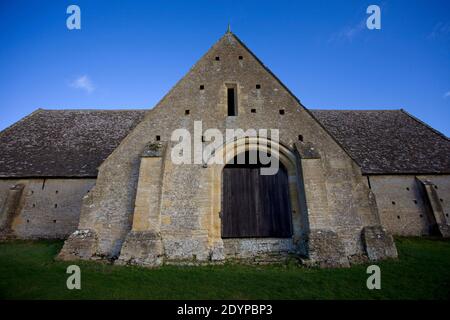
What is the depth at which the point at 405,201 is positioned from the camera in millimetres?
15352

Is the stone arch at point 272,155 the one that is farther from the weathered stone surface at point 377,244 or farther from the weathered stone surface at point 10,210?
the weathered stone surface at point 10,210

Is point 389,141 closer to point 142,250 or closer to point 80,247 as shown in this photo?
point 142,250

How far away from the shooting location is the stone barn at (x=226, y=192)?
930 cm

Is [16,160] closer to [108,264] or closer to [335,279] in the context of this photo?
[108,264]

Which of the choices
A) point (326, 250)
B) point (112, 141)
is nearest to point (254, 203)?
point (326, 250)

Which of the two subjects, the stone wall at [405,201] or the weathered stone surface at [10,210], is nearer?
the weathered stone surface at [10,210]

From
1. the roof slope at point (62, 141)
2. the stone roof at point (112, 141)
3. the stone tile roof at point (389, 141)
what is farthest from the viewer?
the stone tile roof at point (389, 141)

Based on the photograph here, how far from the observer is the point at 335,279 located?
742cm

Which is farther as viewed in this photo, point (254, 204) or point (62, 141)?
point (62, 141)

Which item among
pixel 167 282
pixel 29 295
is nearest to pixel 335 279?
pixel 167 282

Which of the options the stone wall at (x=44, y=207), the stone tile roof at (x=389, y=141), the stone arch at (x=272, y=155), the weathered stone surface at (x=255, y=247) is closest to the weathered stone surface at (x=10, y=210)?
the stone wall at (x=44, y=207)

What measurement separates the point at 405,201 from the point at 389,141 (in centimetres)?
447

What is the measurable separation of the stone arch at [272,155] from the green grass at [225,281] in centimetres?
156

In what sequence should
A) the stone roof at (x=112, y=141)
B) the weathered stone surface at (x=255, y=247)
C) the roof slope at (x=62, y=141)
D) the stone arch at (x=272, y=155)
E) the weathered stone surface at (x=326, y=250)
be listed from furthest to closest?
the stone roof at (x=112, y=141)
the roof slope at (x=62, y=141)
the stone arch at (x=272, y=155)
the weathered stone surface at (x=255, y=247)
the weathered stone surface at (x=326, y=250)
